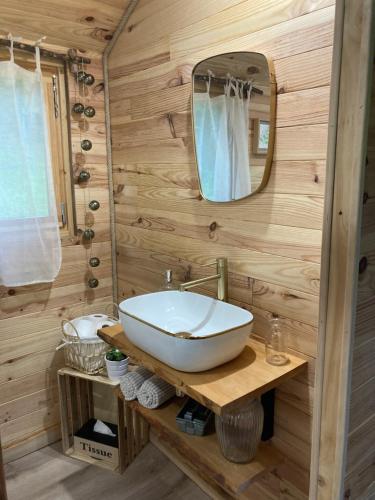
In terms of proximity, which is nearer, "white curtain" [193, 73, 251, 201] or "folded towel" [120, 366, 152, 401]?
"white curtain" [193, 73, 251, 201]

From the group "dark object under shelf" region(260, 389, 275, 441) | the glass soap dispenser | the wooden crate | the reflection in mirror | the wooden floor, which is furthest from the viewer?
the wooden crate

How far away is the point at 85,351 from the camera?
196 cm

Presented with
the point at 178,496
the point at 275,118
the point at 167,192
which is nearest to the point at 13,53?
the point at 167,192

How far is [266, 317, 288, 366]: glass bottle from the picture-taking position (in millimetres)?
1384

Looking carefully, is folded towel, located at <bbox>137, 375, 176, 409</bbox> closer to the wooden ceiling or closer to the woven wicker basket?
the woven wicker basket

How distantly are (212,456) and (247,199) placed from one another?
37.4 inches

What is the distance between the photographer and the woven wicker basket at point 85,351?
195 cm

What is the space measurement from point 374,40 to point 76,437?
2.14 metres

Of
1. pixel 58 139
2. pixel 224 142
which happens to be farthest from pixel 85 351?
pixel 224 142

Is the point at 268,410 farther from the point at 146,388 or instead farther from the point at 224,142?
the point at 224,142

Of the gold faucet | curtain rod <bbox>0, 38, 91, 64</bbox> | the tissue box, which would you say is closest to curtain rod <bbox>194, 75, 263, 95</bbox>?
the gold faucet

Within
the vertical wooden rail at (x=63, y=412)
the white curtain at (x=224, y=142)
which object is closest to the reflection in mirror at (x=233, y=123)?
the white curtain at (x=224, y=142)

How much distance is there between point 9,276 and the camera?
185 cm

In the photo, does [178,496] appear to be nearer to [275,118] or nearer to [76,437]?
[76,437]
